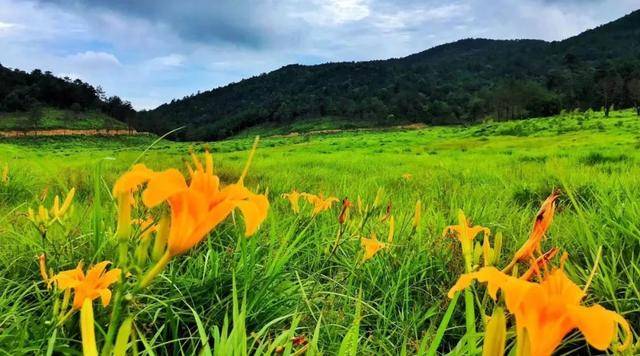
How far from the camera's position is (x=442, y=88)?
109 meters

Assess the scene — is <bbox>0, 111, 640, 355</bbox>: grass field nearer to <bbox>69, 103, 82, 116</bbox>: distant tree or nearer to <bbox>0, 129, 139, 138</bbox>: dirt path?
<bbox>0, 129, 139, 138</bbox>: dirt path

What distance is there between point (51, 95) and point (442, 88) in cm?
8296

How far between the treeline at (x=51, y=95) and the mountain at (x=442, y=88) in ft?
20.1

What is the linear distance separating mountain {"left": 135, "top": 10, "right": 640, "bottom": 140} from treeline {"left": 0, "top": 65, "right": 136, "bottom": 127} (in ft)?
20.1

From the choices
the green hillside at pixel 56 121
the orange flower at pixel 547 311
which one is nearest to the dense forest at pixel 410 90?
the green hillside at pixel 56 121

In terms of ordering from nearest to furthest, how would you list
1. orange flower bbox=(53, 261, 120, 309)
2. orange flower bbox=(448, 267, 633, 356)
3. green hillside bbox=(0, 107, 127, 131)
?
orange flower bbox=(448, 267, 633, 356), orange flower bbox=(53, 261, 120, 309), green hillside bbox=(0, 107, 127, 131)

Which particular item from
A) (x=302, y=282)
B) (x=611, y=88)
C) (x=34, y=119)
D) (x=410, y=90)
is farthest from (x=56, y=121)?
(x=302, y=282)

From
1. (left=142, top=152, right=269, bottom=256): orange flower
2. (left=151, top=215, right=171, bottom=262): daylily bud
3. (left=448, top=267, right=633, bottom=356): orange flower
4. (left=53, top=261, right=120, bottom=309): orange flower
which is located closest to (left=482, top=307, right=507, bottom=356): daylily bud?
(left=448, top=267, right=633, bottom=356): orange flower

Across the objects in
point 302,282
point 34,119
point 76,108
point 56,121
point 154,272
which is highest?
point 76,108

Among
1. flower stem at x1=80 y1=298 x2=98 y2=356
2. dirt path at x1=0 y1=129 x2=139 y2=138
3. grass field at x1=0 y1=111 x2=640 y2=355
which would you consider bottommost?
dirt path at x1=0 y1=129 x2=139 y2=138

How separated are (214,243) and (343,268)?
2.25 feet

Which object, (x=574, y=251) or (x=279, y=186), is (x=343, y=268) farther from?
(x=279, y=186)

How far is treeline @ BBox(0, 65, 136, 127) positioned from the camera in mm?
93562

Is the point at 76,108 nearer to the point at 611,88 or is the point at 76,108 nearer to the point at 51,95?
the point at 51,95
